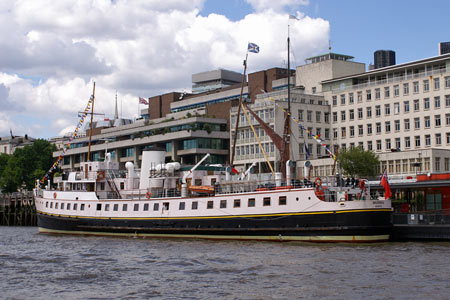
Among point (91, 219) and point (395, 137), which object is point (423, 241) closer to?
point (91, 219)

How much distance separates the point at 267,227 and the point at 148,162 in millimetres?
16260

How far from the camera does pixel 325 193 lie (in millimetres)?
43844

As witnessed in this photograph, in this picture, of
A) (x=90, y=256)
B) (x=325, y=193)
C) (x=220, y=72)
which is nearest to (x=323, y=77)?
(x=220, y=72)

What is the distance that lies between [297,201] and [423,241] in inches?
400

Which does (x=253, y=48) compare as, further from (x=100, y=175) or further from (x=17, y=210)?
(x=17, y=210)

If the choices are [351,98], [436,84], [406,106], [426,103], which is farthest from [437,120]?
[351,98]

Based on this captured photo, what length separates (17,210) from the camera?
102 m

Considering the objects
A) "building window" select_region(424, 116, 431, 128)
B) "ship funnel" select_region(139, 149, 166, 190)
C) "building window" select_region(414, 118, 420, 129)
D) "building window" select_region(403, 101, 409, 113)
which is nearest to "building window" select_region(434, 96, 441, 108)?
"building window" select_region(424, 116, 431, 128)

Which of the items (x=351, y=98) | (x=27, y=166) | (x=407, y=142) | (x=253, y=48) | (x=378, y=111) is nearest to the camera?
(x=253, y=48)

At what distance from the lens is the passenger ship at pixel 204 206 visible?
139 ft

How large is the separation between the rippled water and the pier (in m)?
53.7

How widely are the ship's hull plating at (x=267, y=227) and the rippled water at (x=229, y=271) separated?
1327mm

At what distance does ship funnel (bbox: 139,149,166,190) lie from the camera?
56.3 metres

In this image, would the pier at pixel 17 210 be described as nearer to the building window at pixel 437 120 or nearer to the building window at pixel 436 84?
the building window at pixel 437 120
